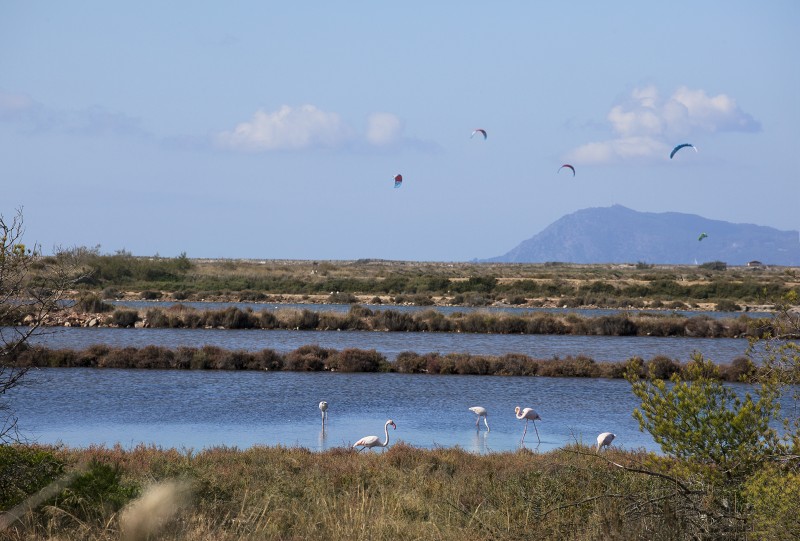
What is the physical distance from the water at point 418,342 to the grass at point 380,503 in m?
20.4

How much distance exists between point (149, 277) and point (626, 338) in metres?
48.6

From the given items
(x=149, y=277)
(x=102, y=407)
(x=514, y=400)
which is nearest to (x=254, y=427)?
(x=102, y=407)

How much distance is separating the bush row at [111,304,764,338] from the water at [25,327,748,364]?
1.10 meters

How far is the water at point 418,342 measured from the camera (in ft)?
111

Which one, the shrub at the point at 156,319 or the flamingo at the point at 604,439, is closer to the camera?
the flamingo at the point at 604,439

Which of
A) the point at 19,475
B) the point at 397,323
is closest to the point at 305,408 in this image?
the point at 19,475

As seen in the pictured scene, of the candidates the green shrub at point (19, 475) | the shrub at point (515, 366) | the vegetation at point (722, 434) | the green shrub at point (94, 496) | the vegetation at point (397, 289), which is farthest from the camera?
the vegetation at point (397, 289)

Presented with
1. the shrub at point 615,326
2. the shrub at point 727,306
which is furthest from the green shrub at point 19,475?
the shrub at point 727,306

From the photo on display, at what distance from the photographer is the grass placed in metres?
7.31

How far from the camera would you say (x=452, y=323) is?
44.6m

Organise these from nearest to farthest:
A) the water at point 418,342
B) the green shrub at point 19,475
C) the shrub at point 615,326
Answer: the green shrub at point 19,475 → the water at point 418,342 → the shrub at point 615,326

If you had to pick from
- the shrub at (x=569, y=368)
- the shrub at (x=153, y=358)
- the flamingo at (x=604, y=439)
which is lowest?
the shrub at (x=569, y=368)

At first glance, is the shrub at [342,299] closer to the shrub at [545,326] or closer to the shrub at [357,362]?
the shrub at [545,326]

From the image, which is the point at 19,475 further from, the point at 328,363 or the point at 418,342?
the point at 418,342
